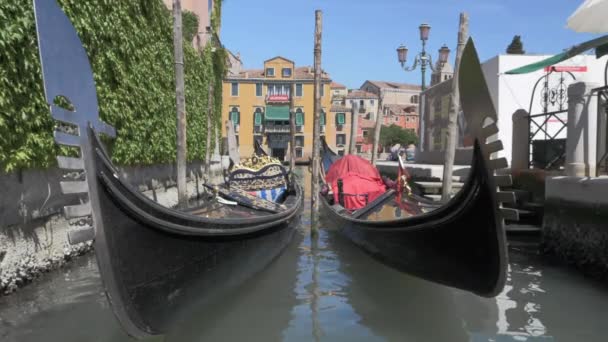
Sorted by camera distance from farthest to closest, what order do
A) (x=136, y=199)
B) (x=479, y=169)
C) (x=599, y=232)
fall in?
1. (x=599, y=232)
2. (x=479, y=169)
3. (x=136, y=199)

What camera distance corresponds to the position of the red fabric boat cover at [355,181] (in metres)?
5.71

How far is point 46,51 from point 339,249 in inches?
163

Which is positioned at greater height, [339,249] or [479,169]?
[479,169]

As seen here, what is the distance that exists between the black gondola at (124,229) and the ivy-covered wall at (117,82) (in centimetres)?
145

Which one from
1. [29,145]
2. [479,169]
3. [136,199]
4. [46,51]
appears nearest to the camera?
[46,51]

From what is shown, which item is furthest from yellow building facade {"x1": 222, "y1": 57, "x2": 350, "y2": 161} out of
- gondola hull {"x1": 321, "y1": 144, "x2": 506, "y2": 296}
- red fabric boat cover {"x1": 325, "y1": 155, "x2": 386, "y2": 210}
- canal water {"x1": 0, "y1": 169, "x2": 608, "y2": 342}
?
gondola hull {"x1": 321, "y1": 144, "x2": 506, "y2": 296}

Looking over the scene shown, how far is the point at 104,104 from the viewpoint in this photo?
4926 millimetres

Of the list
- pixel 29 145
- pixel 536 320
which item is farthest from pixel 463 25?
pixel 29 145

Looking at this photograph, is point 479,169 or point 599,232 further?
point 599,232

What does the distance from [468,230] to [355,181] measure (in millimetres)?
3183

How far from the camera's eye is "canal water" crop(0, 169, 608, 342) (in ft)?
9.33

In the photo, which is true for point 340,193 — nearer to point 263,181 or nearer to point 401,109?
point 263,181

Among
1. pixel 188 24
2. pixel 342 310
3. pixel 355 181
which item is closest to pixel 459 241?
pixel 342 310

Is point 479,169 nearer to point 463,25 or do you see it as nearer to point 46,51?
point 46,51
